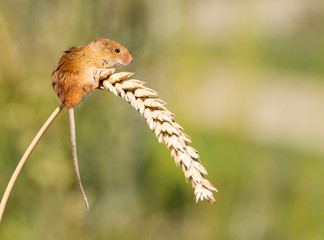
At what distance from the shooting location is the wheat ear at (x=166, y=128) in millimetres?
828

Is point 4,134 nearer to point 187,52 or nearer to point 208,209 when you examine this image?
point 187,52

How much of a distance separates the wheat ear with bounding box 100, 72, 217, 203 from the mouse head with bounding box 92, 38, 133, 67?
0.29 meters

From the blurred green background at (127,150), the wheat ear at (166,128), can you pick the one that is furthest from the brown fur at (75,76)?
the blurred green background at (127,150)

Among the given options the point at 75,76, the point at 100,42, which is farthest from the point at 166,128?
the point at 100,42

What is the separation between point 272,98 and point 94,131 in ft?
27.8

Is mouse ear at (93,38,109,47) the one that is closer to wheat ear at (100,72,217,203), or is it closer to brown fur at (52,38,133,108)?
brown fur at (52,38,133,108)

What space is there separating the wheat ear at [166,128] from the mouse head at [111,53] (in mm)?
292

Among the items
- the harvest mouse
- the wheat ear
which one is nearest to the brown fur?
the harvest mouse

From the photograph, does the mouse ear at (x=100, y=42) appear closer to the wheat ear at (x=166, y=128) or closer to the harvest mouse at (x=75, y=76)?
the harvest mouse at (x=75, y=76)

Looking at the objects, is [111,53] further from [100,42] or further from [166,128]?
[166,128]

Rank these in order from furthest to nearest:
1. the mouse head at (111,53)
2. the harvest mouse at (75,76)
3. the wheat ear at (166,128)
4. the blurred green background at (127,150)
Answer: the blurred green background at (127,150) < the mouse head at (111,53) < the harvest mouse at (75,76) < the wheat ear at (166,128)

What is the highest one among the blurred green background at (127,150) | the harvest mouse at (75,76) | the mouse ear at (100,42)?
the mouse ear at (100,42)

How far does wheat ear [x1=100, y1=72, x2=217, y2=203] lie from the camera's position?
2.72 ft

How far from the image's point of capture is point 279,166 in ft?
10.6
